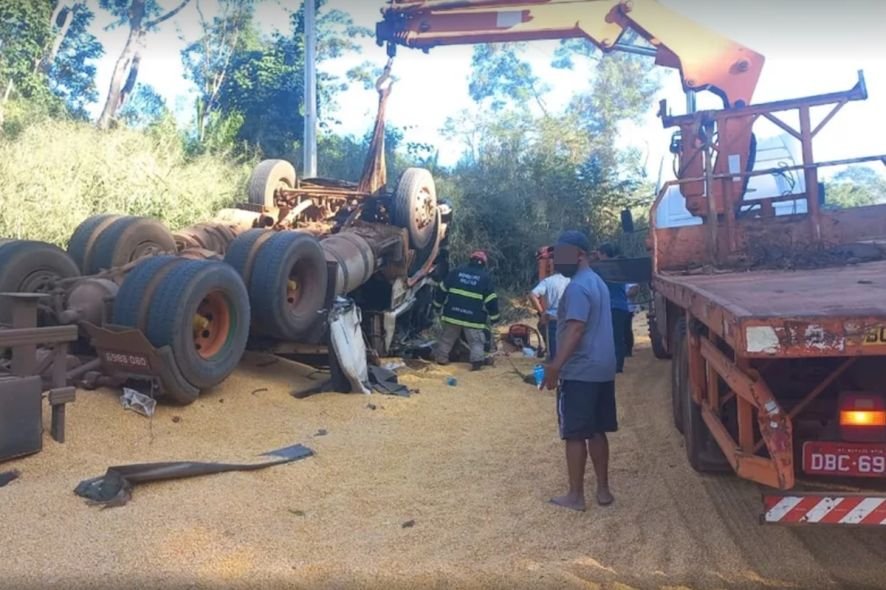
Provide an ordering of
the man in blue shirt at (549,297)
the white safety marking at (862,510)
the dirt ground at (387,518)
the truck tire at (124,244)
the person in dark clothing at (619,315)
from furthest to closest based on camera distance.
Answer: the person in dark clothing at (619,315) → the man in blue shirt at (549,297) → the truck tire at (124,244) → the dirt ground at (387,518) → the white safety marking at (862,510)

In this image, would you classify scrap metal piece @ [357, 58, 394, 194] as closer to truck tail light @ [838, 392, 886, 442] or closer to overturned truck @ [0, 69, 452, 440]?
overturned truck @ [0, 69, 452, 440]

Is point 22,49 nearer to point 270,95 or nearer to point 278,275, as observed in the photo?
point 270,95

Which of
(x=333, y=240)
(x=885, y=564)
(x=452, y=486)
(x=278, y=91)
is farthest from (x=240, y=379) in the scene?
(x=278, y=91)

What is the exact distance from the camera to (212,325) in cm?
Result: 694

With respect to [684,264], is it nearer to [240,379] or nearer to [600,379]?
[600,379]

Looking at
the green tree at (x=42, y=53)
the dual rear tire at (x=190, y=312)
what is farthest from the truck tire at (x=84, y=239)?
the green tree at (x=42, y=53)

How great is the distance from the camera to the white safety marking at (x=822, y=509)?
3338mm

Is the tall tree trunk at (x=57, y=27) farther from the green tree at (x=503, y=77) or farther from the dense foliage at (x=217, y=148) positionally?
the green tree at (x=503, y=77)

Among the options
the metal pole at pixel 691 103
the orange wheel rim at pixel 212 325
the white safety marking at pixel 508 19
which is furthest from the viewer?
the metal pole at pixel 691 103

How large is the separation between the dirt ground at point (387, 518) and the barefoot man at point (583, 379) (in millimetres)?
232

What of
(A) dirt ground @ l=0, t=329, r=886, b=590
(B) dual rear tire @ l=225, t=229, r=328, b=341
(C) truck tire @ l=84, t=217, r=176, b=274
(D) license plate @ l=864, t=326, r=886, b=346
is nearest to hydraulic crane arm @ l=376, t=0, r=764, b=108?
(B) dual rear tire @ l=225, t=229, r=328, b=341

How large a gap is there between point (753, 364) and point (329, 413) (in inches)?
163

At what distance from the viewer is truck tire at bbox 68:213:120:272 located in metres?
7.68

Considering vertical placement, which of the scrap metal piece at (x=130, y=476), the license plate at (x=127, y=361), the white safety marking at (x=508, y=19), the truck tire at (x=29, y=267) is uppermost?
the white safety marking at (x=508, y=19)
